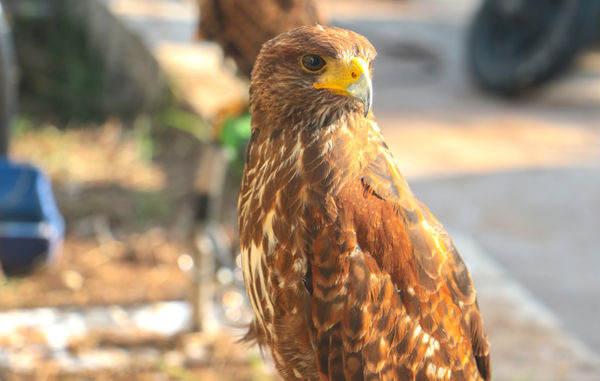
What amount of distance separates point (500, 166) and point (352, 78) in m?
4.09

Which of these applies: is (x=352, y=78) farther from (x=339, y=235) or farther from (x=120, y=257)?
(x=120, y=257)

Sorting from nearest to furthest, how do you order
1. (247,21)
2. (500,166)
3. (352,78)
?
(352,78) < (247,21) < (500,166)

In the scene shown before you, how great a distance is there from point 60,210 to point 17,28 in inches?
125

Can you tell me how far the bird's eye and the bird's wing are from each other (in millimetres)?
208

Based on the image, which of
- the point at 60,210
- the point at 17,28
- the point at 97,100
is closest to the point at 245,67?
the point at 60,210

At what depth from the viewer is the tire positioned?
19.9ft

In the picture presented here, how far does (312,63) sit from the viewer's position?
143 cm

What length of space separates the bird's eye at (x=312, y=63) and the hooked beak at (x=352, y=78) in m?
0.02

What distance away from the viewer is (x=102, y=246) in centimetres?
413

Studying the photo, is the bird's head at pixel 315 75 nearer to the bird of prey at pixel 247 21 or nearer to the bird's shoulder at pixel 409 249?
the bird's shoulder at pixel 409 249

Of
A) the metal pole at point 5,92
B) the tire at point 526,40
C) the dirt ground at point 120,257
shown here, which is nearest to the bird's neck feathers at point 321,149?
the dirt ground at point 120,257

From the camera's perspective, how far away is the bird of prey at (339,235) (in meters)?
1.42

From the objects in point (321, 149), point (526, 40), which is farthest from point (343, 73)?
point (526, 40)

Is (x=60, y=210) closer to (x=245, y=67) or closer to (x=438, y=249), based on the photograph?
(x=245, y=67)
